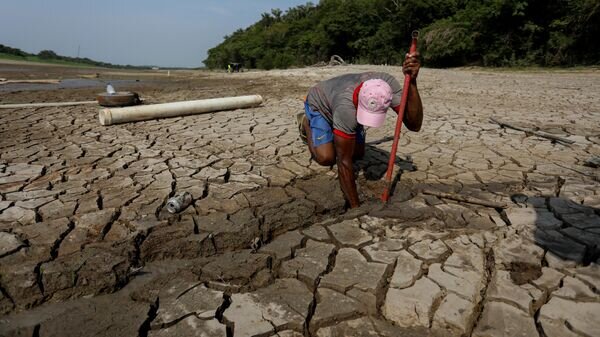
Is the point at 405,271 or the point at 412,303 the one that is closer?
the point at 412,303

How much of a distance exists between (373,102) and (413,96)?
40 cm

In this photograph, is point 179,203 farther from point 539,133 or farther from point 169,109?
point 539,133

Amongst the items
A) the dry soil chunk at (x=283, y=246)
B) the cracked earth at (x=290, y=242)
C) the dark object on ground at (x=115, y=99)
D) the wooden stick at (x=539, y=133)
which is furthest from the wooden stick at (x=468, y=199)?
the dark object on ground at (x=115, y=99)

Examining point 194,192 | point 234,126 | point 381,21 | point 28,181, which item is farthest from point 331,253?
point 381,21

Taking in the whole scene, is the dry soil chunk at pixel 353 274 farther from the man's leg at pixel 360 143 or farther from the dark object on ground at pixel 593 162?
the dark object on ground at pixel 593 162

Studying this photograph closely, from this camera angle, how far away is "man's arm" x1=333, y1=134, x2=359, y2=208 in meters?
2.37

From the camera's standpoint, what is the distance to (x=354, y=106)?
2348 millimetres

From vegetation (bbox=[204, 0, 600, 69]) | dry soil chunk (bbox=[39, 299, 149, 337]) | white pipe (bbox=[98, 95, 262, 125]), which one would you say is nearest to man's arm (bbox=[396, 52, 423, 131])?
dry soil chunk (bbox=[39, 299, 149, 337])

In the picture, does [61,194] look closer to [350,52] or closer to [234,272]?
[234,272]

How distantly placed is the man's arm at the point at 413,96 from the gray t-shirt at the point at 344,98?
86 millimetres

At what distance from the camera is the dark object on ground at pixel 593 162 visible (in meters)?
3.10

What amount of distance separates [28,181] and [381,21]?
101 ft

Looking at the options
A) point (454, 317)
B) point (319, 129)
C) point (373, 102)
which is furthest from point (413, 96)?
point (454, 317)

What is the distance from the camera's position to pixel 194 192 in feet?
8.66
